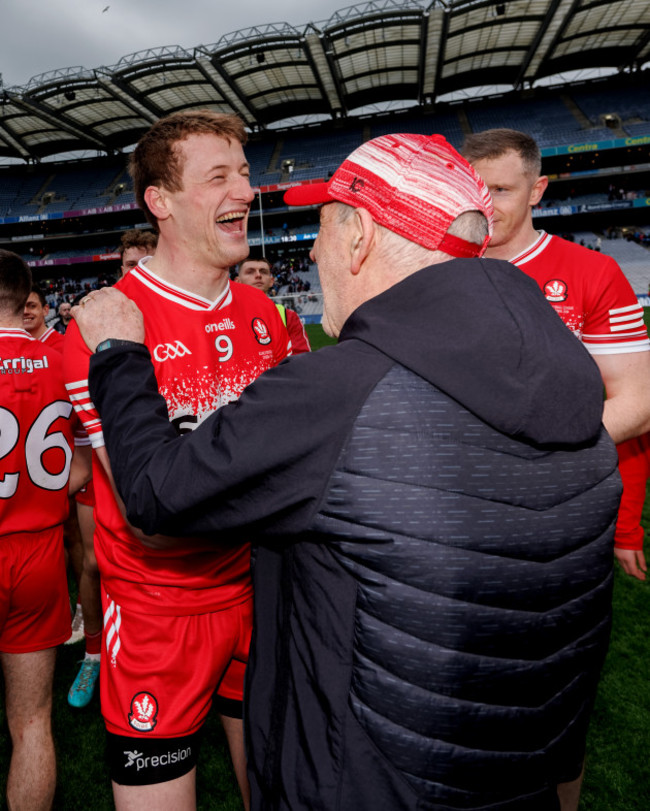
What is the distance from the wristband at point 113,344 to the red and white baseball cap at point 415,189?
64 cm

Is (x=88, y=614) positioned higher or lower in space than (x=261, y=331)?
lower

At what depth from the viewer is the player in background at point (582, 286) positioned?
2516mm

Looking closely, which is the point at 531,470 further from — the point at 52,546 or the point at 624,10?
the point at 624,10

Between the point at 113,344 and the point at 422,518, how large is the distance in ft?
2.99

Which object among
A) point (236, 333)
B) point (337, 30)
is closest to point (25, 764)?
point (236, 333)

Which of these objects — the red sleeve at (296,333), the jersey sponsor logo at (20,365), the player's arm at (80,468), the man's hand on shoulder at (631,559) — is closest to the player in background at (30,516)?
the jersey sponsor logo at (20,365)

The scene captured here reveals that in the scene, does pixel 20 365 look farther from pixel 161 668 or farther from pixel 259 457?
pixel 259 457

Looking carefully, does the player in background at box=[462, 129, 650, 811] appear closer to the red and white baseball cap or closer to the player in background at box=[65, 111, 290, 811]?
the player in background at box=[65, 111, 290, 811]

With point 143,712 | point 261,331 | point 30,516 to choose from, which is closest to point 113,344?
point 261,331

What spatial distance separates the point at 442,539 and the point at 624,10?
34.9m

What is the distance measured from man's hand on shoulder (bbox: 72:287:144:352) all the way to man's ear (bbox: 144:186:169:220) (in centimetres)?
77

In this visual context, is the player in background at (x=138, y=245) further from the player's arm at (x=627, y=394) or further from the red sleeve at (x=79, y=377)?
the player's arm at (x=627, y=394)

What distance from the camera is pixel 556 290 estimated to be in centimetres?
263

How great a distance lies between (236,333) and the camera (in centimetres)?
232
